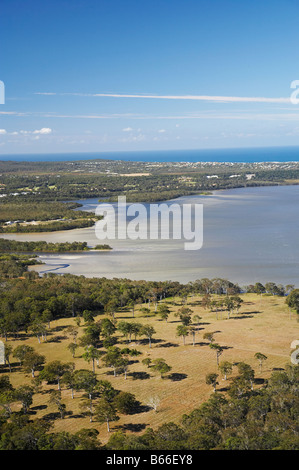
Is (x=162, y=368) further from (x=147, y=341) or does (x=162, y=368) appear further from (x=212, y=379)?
(x=147, y=341)

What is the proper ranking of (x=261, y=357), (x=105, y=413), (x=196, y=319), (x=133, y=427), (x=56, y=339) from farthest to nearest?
(x=196, y=319), (x=56, y=339), (x=261, y=357), (x=133, y=427), (x=105, y=413)

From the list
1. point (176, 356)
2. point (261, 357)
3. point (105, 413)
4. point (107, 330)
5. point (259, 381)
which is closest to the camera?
point (105, 413)

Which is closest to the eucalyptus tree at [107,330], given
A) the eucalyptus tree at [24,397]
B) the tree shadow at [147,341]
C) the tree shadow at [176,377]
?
the tree shadow at [147,341]

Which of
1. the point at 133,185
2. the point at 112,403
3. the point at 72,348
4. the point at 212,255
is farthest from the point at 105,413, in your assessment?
the point at 133,185

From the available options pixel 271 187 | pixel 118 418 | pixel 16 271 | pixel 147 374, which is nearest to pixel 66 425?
pixel 118 418

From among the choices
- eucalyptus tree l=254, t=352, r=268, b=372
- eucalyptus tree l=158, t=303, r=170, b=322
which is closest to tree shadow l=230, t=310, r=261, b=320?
eucalyptus tree l=158, t=303, r=170, b=322

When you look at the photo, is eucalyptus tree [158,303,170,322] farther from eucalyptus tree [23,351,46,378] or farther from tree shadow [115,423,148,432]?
tree shadow [115,423,148,432]
